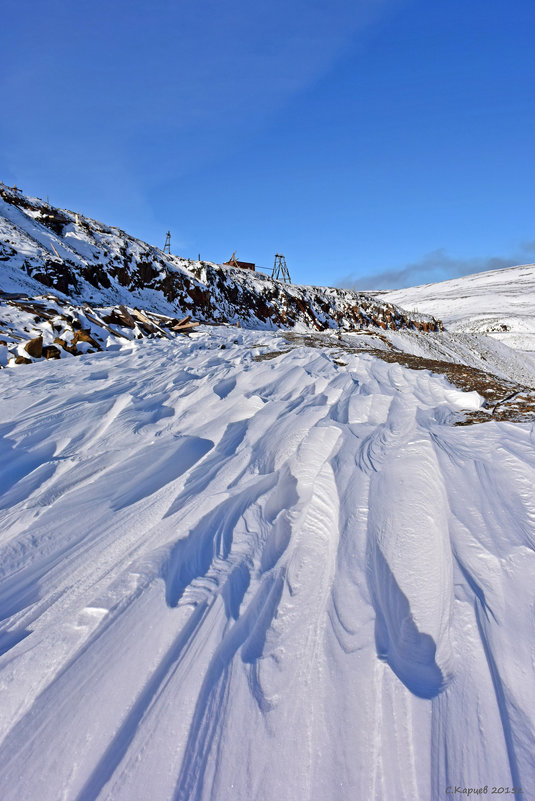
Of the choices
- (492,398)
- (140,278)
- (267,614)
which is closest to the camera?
(267,614)

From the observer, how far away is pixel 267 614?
3.36 feet

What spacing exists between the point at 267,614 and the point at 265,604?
0.03 metres

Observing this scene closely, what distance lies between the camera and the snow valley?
2.31 feet

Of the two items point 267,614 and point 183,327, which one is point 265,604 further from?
point 183,327

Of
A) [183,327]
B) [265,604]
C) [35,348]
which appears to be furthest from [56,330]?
[265,604]

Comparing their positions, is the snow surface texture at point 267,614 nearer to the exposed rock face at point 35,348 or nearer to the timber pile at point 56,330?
the exposed rock face at point 35,348

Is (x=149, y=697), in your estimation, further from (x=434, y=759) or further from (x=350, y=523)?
(x=350, y=523)

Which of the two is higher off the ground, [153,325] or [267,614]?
[153,325]

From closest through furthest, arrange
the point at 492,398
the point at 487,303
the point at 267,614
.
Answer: the point at 267,614, the point at 492,398, the point at 487,303

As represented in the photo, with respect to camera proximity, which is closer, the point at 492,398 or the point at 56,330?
the point at 492,398

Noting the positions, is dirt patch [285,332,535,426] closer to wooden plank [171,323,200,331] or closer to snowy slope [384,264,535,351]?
wooden plank [171,323,200,331]

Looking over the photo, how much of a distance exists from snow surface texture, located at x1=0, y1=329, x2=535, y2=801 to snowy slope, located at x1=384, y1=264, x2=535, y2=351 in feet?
62.8

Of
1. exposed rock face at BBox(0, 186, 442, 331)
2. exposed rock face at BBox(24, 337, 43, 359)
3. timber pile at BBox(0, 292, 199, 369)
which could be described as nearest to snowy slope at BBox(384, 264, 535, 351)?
exposed rock face at BBox(0, 186, 442, 331)

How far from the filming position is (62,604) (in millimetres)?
1068
